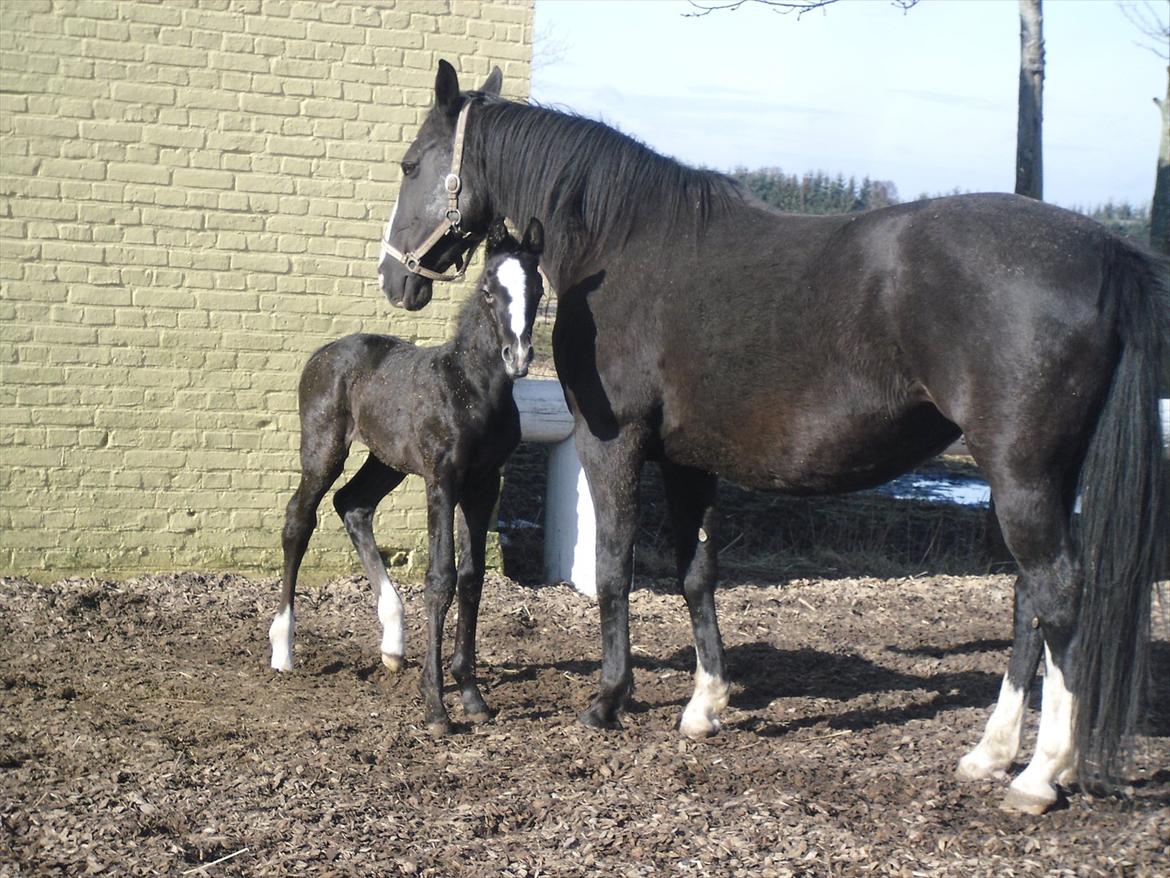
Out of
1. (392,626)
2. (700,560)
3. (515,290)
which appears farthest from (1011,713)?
(392,626)

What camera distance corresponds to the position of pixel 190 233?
24.5 ft

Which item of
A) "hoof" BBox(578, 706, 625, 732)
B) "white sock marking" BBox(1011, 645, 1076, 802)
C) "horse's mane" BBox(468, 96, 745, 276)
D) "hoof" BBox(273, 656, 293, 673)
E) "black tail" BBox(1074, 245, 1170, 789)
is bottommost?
"hoof" BBox(273, 656, 293, 673)

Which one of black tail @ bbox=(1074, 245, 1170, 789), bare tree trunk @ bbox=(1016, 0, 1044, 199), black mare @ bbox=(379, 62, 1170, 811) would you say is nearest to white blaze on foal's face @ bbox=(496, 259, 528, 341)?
black mare @ bbox=(379, 62, 1170, 811)

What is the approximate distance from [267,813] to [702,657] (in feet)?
6.75

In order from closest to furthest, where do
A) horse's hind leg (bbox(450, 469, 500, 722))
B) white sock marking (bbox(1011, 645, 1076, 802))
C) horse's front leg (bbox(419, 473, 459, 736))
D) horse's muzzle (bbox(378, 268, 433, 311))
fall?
white sock marking (bbox(1011, 645, 1076, 802))
horse's front leg (bbox(419, 473, 459, 736))
horse's hind leg (bbox(450, 469, 500, 722))
horse's muzzle (bbox(378, 268, 433, 311))

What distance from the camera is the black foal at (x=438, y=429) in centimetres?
503

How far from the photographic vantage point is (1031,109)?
9.25m

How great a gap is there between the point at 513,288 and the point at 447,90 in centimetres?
111

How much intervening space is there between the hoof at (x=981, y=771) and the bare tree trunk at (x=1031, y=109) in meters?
5.75

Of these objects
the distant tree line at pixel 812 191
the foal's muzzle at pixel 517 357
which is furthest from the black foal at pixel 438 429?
the distant tree line at pixel 812 191

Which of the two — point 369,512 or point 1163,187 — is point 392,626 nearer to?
point 369,512

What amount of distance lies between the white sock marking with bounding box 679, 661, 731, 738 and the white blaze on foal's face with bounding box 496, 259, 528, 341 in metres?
1.74

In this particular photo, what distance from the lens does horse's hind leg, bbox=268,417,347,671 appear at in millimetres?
6031

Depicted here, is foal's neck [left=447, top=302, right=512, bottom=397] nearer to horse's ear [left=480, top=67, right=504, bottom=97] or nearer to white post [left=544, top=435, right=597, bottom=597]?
horse's ear [left=480, top=67, right=504, bottom=97]
